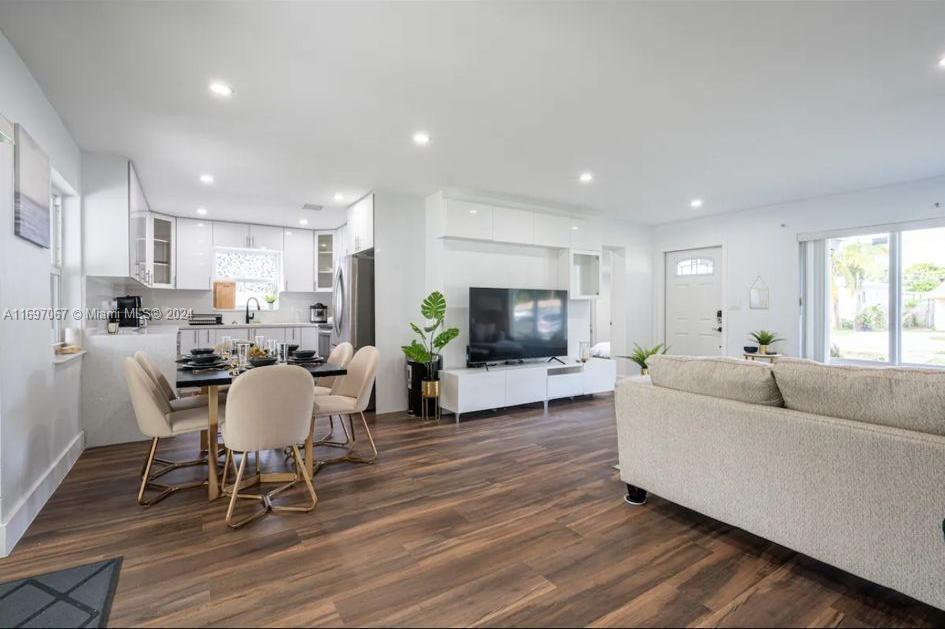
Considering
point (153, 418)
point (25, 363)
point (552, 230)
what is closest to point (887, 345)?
point (552, 230)

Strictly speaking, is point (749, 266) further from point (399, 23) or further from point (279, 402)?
point (279, 402)

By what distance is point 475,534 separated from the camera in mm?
2303

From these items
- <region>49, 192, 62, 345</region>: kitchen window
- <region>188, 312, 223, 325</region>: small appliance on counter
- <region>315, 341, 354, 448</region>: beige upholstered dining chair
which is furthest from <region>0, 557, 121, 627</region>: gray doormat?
<region>188, 312, 223, 325</region>: small appliance on counter

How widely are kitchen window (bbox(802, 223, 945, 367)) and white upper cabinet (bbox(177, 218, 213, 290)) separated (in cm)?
827

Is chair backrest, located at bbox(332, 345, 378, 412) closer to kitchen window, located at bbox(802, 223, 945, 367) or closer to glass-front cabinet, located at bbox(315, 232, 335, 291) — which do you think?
glass-front cabinet, located at bbox(315, 232, 335, 291)

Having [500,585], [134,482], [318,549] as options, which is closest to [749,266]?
[500,585]

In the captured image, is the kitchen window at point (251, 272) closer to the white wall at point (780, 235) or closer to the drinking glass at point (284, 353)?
the drinking glass at point (284, 353)

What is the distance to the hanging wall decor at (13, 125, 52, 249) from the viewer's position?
2.31 metres

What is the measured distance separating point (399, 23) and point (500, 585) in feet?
8.55

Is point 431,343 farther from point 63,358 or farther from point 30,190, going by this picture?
point 30,190

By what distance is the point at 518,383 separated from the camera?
5145 millimetres

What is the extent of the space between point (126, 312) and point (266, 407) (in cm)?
305

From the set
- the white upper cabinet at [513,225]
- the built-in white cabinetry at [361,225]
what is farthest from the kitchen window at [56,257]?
the white upper cabinet at [513,225]

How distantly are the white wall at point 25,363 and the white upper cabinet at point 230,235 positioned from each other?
3653 millimetres
